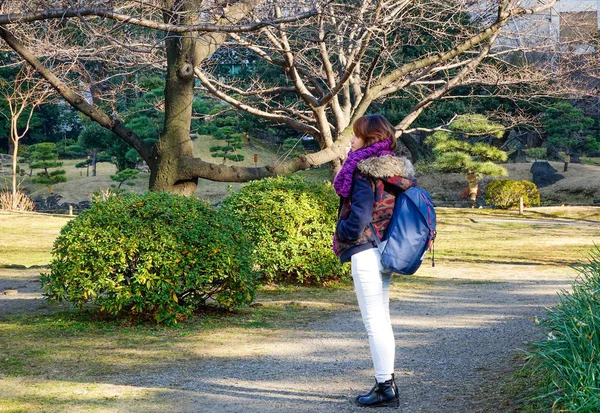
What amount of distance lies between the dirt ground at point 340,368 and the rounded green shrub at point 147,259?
736 mm

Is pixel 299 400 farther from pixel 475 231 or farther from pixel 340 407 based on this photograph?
pixel 475 231

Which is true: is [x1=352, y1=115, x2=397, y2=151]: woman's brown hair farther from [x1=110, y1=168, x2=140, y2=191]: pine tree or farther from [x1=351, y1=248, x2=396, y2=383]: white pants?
[x1=110, y1=168, x2=140, y2=191]: pine tree

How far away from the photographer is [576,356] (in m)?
3.62

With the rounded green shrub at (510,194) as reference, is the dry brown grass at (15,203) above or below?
below

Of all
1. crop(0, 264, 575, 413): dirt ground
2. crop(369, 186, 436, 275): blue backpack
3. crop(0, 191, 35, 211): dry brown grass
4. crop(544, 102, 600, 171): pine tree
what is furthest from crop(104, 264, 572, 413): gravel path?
crop(544, 102, 600, 171): pine tree

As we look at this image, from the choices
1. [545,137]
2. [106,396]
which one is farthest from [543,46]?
[545,137]

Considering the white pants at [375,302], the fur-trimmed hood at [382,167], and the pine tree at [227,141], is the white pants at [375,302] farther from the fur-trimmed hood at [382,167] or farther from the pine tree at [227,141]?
the pine tree at [227,141]

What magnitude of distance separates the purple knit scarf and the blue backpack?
0.27 metres

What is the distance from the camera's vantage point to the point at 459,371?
16.7 ft

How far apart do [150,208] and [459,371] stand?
3296 millimetres

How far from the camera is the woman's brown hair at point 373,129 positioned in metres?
4.22

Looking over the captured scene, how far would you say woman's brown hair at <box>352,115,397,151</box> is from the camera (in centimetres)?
422

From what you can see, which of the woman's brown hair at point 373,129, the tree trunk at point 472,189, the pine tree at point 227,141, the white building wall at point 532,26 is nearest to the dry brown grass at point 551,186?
the tree trunk at point 472,189

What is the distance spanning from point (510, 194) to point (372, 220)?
22.1 meters
